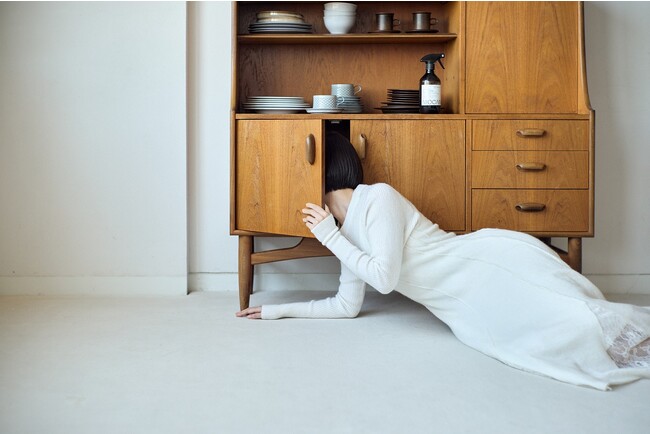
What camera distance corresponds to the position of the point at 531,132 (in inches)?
126

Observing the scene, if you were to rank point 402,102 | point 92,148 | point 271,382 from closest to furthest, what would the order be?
point 271,382 → point 402,102 → point 92,148

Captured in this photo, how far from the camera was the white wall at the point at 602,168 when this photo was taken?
3648 millimetres

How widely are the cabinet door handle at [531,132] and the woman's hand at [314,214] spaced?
35.4 inches

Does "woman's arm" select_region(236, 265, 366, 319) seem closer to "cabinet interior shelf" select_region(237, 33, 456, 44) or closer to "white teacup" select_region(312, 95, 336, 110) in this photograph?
"white teacup" select_region(312, 95, 336, 110)

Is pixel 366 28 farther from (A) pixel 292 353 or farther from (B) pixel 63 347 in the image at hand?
(B) pixel 63 347

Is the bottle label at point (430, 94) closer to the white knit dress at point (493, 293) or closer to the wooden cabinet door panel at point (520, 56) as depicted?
the wooden cabinet door panel at point (520, 56)

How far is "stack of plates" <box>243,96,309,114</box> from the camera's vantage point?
3273mm

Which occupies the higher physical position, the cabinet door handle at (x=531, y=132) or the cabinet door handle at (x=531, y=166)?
the cabinet door handle at (x=531, y=132)

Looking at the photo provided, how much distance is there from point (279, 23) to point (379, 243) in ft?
4.01

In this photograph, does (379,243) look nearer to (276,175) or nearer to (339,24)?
(276,175)

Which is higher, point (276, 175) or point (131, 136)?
point (131, 136)

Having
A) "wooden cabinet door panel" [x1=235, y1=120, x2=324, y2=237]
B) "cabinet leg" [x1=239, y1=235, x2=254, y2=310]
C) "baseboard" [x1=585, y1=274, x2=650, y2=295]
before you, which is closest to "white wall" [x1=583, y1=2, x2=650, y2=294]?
"baseboard" [x1=585, y1=274, x2=650, y2=295]

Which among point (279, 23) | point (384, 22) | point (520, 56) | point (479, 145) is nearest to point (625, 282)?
point (479, 145)

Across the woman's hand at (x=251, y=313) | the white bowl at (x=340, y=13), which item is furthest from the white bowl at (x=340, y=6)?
the woman's hand at (x=251, y=313)
